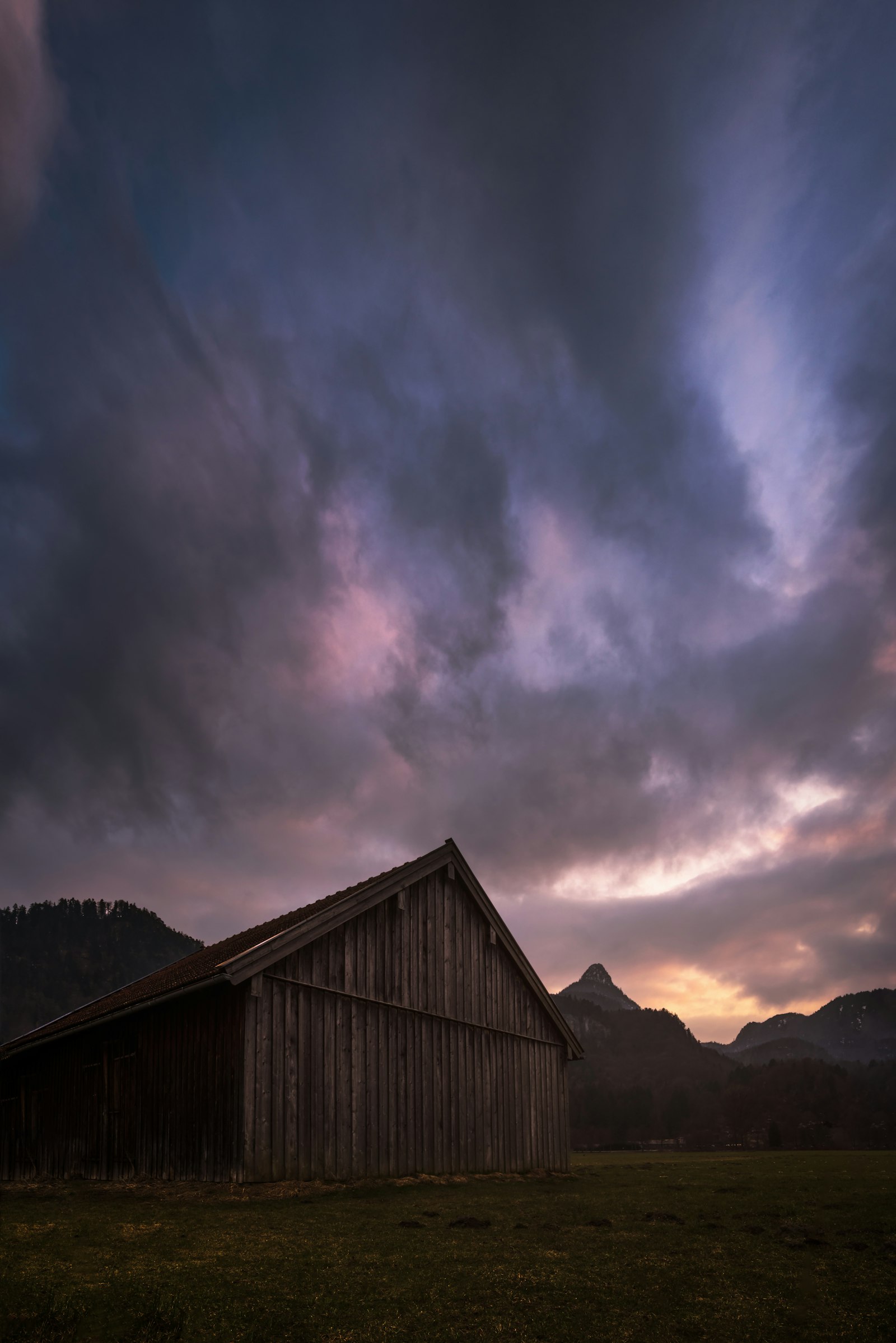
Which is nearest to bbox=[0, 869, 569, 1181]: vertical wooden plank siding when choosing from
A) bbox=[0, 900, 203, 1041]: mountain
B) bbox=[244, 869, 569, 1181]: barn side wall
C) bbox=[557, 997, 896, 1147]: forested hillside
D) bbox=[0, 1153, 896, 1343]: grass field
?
bbox=[244, 869, 569, 1181]: barn side wall

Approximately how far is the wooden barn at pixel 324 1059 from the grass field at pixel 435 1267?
1.56 m

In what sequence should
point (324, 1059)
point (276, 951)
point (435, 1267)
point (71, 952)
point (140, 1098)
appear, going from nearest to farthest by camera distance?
point (435, 1267) < point (276, 951) < point (324, 1059) < point (140, 1098) < point (71, 952)

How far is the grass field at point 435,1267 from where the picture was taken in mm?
7086

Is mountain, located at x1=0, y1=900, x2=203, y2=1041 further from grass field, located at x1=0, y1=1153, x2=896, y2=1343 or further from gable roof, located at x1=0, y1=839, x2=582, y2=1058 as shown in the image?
grass field, located at x1=0, y1=1153, x2=896, y2=1343

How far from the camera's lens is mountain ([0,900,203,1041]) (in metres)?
124

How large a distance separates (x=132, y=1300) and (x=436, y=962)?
597 inches

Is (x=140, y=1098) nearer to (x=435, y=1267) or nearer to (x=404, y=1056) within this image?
(x=404, y=1056)

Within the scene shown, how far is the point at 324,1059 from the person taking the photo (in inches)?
706

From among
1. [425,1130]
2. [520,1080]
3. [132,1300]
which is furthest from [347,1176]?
[132,1300]

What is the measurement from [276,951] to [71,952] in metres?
142

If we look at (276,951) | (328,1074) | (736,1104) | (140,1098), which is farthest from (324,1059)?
(736,1104)

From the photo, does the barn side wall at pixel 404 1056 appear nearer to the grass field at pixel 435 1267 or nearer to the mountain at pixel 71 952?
the grass field at pixel 435 1267

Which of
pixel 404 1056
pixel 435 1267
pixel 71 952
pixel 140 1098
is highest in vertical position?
pixel 435 1267

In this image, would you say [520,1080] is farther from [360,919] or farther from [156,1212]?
[156,1212]
